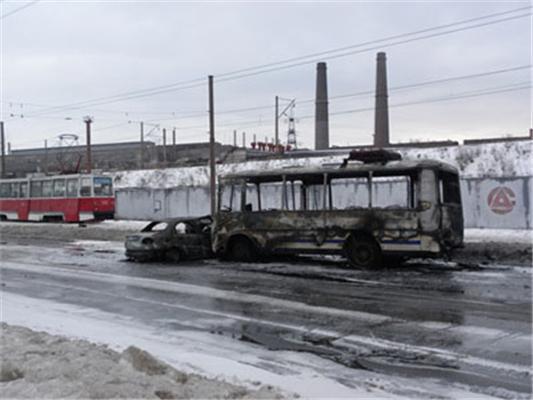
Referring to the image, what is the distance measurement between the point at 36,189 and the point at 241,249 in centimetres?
2669

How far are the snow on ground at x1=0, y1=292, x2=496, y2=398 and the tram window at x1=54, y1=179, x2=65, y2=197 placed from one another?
2956cm

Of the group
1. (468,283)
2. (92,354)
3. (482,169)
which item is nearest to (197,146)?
(482,169)

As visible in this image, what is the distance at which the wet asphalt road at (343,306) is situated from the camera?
23.9ft

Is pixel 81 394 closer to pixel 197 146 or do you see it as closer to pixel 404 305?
pixel 404 305

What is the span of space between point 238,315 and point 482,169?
3860 centimetres

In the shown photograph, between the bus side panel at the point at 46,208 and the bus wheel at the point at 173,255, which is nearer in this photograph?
the bus wheel at the point at 173,255

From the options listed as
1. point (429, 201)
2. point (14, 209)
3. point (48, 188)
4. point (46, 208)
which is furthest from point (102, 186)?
point (429, 201)

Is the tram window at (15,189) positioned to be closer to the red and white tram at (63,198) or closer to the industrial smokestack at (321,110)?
the red and white tram at (63,198)

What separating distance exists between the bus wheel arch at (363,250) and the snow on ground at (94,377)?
378 inches

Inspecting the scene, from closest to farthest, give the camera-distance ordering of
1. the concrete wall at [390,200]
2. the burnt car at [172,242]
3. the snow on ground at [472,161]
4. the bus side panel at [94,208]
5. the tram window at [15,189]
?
1. the concrete wall at [390,200]
2. the burnt car at [172,242]
3. the bus side panel at [94,208]
4. the tram window at [15,189]
5. the snow on ground at [472,161]

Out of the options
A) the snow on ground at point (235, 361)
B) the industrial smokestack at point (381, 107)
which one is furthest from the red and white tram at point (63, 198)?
the industrial smokestack at point (381, 107)

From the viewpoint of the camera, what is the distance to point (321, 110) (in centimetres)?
7800

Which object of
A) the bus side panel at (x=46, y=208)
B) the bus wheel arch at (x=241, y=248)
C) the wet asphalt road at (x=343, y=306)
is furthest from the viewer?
the bus side panel at (x=46, y=208)

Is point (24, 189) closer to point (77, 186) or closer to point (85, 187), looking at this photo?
point (77, 186)
